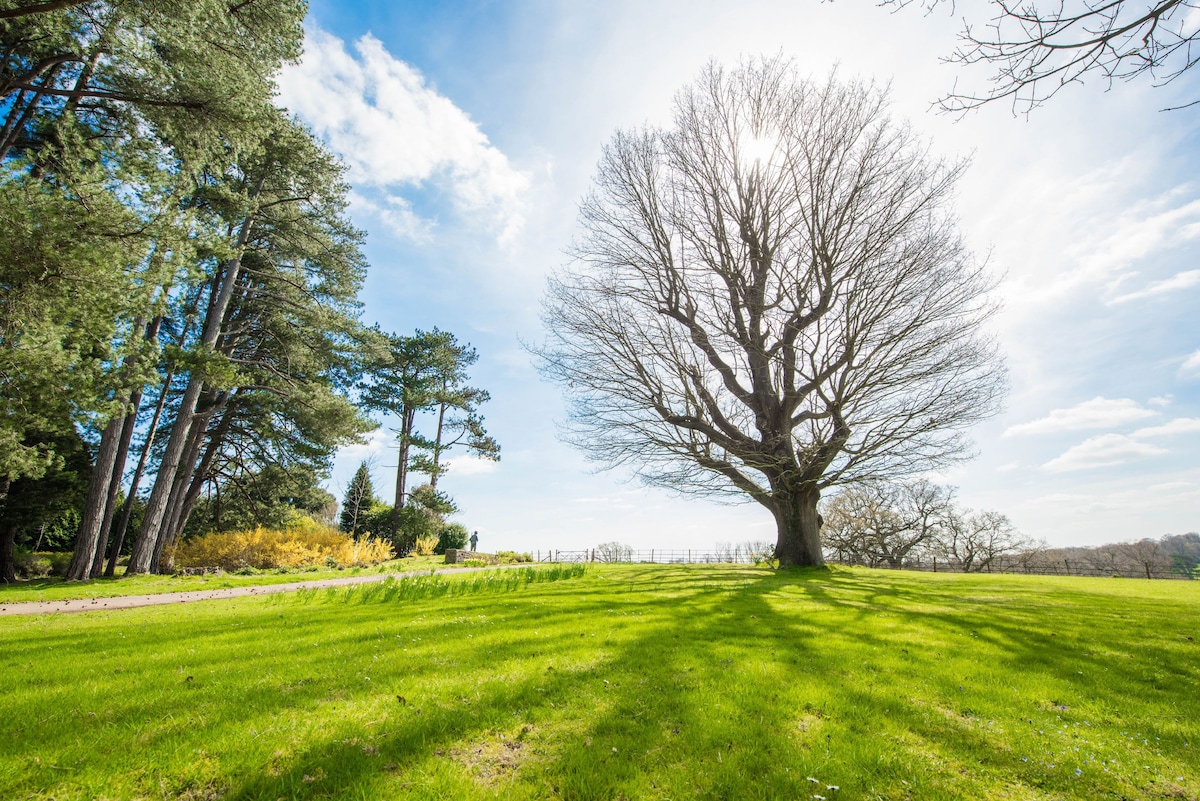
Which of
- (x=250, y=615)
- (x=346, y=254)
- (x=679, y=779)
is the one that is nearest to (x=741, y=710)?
(x=679, y=779)

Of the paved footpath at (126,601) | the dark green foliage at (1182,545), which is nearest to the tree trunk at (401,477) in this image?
the paved footpath at (126,601)

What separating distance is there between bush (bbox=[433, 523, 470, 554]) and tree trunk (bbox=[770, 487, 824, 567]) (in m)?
16.6

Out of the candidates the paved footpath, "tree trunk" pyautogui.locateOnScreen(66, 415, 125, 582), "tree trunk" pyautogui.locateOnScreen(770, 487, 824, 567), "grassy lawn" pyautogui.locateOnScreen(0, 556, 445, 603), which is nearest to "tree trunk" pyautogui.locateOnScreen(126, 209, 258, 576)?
"grassy lawn" pyautogui.locateOnScreen(0, 556, 445, 603)

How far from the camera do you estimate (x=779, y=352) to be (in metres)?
15.5

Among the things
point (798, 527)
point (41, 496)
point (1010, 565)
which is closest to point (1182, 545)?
point (1010, 565)

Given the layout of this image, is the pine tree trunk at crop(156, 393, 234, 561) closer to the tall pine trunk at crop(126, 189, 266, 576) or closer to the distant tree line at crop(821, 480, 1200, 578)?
the tall pine trunk at crop(126, 189, 266, 576)

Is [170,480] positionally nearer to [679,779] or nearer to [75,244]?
[75,244]

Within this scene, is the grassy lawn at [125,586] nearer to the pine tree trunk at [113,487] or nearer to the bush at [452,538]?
the pine tree trunk at [113,487]

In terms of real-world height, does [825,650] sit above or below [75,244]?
below

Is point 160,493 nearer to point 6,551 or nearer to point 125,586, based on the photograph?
point 125,586

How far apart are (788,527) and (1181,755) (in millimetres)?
13407

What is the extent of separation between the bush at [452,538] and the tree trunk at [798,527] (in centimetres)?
1662

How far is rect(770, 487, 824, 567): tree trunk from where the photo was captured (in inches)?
643

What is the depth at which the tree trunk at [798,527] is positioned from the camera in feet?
53.6
